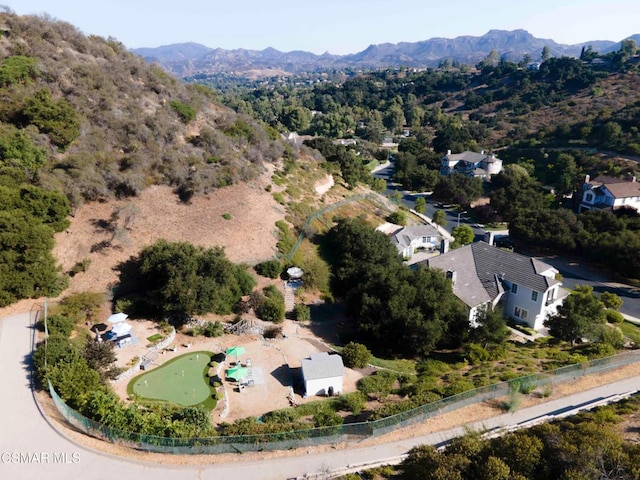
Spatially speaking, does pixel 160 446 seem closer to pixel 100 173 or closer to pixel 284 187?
pixel 100 173

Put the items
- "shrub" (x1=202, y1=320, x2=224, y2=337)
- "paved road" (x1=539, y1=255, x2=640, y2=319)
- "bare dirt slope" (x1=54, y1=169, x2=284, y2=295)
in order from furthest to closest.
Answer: "paved road" (x1=539, y1=255, x2=640, y2=319) < "bare dirt slope" (x1=54, y1=169, x2=284, y2=295) < "shrub" (x1=202, y1=320, x2=224, y2=337)

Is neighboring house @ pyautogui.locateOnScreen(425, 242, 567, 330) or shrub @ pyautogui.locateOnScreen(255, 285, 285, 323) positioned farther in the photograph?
neighboring house @ pyautogui.locateOnScreen(425, 242, 567, 330)

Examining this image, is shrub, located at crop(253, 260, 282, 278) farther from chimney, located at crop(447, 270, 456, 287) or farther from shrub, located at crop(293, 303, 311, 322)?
chimney, located at crop(447, 270, 456, 287)

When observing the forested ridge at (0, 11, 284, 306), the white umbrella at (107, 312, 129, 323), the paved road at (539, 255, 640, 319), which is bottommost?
the paved road at (539, 255, 640, 319)

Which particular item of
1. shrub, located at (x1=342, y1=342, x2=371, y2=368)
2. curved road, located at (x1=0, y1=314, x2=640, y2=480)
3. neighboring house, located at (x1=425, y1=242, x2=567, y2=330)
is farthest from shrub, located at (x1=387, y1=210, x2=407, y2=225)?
curved road, located at (x1=0, y1=314, x2=640, y2=480)

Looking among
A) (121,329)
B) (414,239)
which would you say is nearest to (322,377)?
(121,329)

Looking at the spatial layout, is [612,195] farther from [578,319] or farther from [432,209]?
[578,319]
